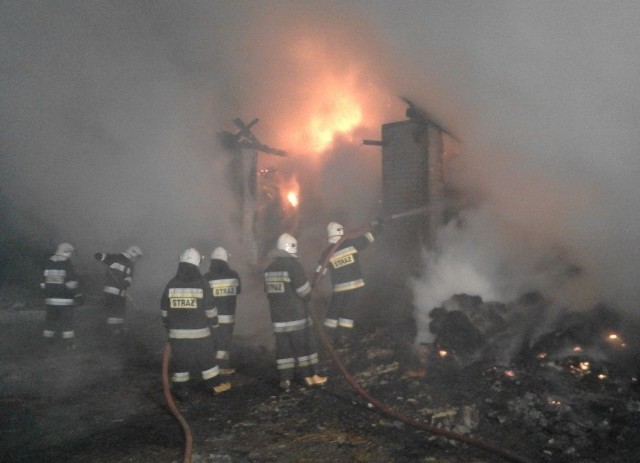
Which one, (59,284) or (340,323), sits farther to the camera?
(59,284)

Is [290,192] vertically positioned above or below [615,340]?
above

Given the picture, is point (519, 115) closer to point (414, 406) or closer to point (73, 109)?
point (414, 406)

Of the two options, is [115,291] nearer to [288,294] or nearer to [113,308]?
[113,308]

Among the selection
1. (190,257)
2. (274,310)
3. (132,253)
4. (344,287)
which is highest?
(132,253)

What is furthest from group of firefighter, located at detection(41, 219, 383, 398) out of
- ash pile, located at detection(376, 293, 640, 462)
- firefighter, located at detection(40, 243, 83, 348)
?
firefighter, located at detection(40, 243, 83, 348)

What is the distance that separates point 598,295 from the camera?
5.93m

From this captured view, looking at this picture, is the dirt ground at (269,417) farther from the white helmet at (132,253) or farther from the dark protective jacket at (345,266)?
the white helmet at (132,253)

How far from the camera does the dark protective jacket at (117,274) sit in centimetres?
780

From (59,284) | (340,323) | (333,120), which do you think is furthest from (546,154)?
(59,284)

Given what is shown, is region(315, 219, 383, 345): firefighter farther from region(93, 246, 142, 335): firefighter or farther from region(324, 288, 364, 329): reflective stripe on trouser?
region(93, 246, 142, 335): firefighter

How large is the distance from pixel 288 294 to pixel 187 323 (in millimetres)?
1228

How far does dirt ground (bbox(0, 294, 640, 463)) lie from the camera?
140 inches

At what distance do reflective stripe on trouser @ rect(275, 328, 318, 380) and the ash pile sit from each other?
31.3 inches

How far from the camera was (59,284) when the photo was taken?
732 cm
